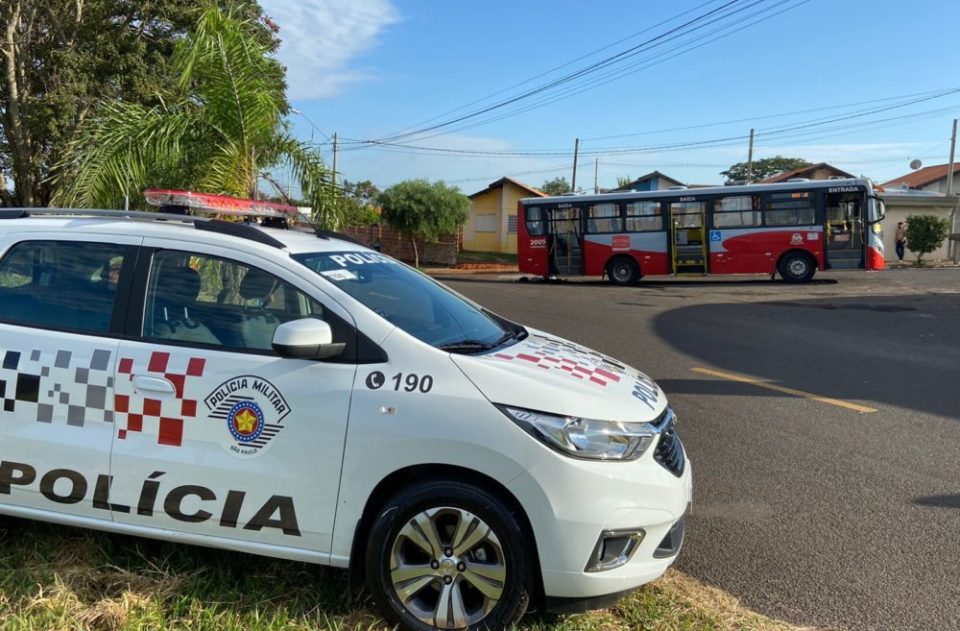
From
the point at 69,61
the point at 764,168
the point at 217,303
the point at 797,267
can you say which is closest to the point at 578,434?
the point at 217,303

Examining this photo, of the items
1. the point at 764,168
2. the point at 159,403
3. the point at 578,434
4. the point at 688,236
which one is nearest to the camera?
the point at 578,434

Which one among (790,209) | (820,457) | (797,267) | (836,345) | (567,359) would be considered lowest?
(820,457)

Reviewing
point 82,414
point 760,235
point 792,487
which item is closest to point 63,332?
point 82,414

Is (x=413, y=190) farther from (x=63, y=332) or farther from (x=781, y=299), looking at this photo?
(x=63, y=332)

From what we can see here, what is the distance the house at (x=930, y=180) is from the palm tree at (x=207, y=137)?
43.4m

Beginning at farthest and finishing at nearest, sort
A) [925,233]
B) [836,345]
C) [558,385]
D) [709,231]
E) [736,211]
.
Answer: [925,233], [709,231], [736,211], [836,345], [558,385]

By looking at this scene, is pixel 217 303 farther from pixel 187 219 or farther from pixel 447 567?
pixel 447 567

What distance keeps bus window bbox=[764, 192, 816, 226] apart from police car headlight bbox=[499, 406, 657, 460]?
784 inches

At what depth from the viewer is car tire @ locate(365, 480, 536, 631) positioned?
281cm

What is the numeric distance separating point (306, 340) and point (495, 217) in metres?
39.7

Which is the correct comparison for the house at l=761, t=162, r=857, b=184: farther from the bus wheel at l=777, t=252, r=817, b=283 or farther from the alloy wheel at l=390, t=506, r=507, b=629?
the alloy wheel at l=390, t=506, r=507, b=629

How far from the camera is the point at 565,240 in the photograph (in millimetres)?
24359

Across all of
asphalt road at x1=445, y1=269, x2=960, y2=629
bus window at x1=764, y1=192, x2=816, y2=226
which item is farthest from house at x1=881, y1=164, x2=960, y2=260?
asphalt road at x1=445, y1=269, x2=960, y2=629

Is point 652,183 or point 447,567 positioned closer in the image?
point 447,567
